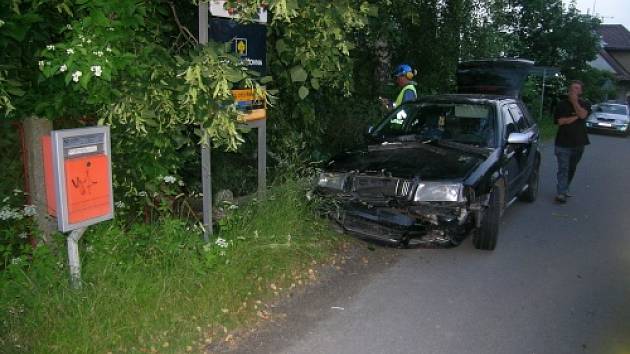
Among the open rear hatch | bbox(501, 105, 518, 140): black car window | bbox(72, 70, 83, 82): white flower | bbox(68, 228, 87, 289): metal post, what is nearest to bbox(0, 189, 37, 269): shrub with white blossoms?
bbox(68, 228, 87, 289): metal post

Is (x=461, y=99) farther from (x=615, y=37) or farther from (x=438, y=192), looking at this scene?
(x=615, y=37)

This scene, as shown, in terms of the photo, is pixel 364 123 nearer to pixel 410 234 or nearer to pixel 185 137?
pixel 410 234

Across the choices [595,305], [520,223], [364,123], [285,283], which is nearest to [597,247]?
[520,223]

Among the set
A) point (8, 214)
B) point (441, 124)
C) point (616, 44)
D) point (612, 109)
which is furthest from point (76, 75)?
point (616, 44)

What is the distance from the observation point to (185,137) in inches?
182

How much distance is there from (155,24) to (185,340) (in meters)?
2.45

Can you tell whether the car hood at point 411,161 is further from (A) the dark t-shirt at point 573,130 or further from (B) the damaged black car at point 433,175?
(A) the dark t-shirt at point 573,130

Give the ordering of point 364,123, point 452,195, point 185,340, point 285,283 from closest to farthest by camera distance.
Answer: point 185,340
point 285,283
point 452,195
point 364,123

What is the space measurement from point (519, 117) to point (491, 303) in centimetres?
378

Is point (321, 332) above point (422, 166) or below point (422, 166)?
below

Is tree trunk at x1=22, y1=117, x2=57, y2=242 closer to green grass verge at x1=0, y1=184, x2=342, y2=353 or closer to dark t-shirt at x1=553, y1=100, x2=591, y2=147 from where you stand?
green grass verge at x1=0, y1=184, x2=342, y2=353

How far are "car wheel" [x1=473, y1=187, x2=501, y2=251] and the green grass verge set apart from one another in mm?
1902

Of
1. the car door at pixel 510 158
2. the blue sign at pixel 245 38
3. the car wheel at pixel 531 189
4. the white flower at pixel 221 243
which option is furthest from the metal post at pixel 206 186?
the car wheel at pixel 531 189

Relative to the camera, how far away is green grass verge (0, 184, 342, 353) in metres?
3.39
